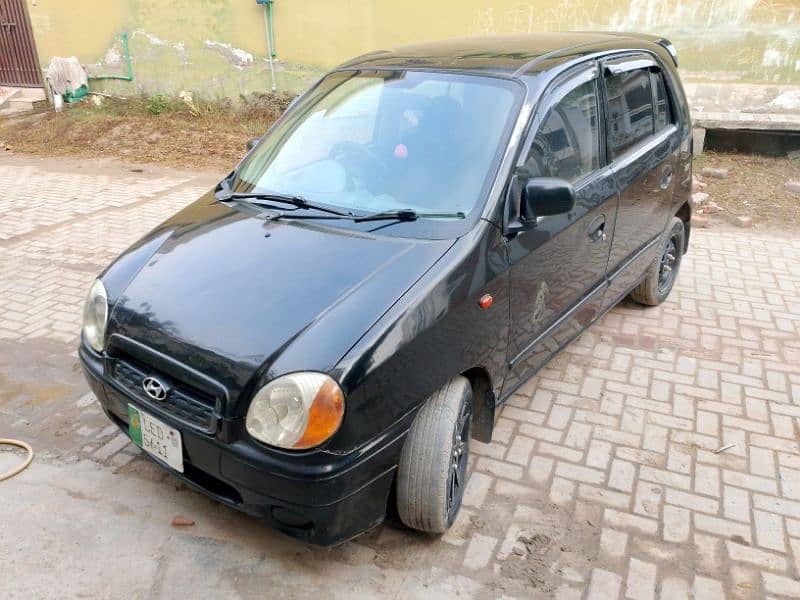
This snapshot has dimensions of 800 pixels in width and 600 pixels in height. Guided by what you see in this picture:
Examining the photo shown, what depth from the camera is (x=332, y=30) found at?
9266 millimetres

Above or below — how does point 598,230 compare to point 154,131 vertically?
above

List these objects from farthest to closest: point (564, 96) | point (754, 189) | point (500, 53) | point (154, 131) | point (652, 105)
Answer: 1. point (154, 131)
2. point (754, 189)
3. point (652, 105)
4. point (500, 53)
5. point (564, 96)

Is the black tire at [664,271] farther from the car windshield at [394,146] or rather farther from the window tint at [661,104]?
the car windshield at [394,146]

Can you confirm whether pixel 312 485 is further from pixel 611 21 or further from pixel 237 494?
pixel 611 21

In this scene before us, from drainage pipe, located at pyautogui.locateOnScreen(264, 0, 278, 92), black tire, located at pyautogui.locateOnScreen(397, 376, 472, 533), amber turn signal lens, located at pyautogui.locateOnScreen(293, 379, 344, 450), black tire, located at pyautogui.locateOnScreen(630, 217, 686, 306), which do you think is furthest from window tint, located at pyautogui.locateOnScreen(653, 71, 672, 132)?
drainage pipe, located at pyautogui.locateOnScreen(264, 0, 278, 92)

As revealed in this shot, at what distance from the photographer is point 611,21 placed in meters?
8.33

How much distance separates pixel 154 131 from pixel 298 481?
8913 millimetres

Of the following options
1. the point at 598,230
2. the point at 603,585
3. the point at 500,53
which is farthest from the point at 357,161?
the point at 603,585

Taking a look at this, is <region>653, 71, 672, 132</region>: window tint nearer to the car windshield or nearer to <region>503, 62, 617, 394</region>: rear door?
<region>503, 62, 617, 394</region>: rear door

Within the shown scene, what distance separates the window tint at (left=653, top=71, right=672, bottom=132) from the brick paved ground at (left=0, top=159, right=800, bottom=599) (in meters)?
1.32

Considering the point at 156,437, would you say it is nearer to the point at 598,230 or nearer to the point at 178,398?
the point at 178,398

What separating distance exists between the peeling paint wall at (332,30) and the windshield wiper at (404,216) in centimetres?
681

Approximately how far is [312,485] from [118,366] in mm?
969

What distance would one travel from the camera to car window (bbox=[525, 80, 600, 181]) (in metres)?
2.98
